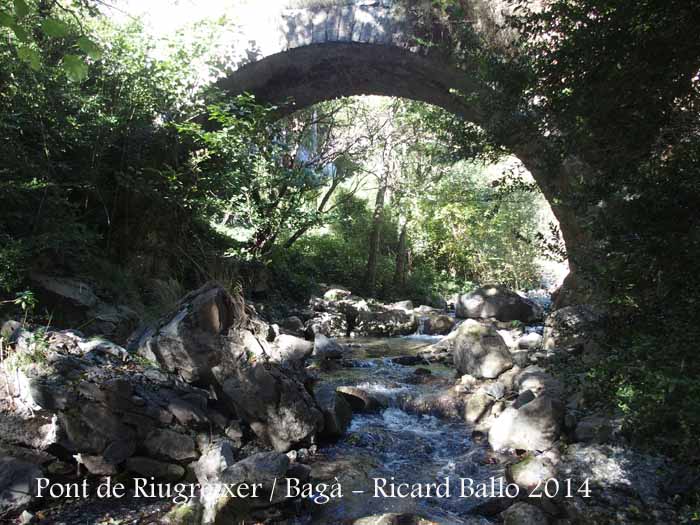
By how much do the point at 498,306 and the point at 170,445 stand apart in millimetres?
8494

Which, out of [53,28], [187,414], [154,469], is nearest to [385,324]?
A: [187,414]

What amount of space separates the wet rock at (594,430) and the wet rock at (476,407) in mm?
1022

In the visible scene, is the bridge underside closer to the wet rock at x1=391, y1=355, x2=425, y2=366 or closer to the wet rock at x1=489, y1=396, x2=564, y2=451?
the wet rock at x1=391, y1=355, x2=425, y2=366

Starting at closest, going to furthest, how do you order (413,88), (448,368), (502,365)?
(502,365), (448,368), (413,88)

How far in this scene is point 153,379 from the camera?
404 centimetres

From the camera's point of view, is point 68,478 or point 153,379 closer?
point 68,478

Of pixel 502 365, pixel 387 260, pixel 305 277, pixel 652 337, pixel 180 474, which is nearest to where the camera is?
pixel 652 337

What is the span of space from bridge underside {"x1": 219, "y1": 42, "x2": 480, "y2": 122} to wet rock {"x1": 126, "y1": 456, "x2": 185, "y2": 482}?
6.15m

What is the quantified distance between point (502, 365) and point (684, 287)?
3.91m

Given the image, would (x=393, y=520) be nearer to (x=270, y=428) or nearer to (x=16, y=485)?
(x=270, y=428)

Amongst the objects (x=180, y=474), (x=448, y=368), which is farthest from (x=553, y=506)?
(x=448, y=368)

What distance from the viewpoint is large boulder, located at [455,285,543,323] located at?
10.6m

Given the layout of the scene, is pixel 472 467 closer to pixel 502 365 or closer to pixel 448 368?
pixel 502 365

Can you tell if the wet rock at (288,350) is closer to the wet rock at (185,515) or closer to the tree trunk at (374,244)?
the wet rock at (185,515)
